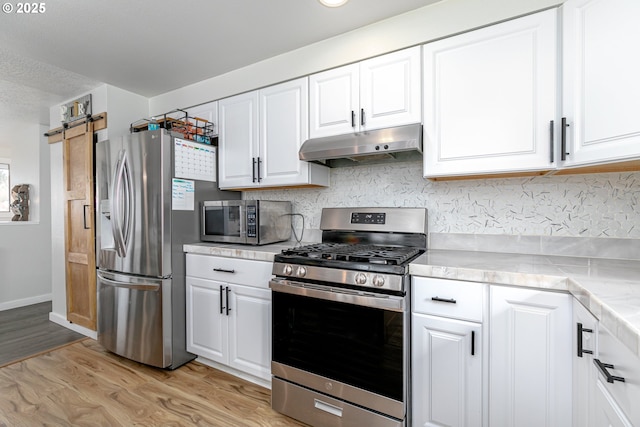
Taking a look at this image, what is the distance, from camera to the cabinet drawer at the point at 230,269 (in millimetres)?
1939

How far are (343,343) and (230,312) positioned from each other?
913 mm

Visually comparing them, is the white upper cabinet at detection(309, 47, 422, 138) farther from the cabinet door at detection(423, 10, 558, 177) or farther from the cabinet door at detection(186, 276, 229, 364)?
the cabinet door at detection(186, 276, 229, 364)

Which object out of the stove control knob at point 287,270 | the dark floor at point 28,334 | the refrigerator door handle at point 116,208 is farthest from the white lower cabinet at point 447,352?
the dark floor at point 28,334

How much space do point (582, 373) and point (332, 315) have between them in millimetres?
992

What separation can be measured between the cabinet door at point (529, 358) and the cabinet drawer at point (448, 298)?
61 millimetres

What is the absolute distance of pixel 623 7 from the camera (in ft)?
3.82

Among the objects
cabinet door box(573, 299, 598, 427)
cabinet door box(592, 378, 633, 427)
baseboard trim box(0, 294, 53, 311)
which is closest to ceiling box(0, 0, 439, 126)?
cabinet door box(573, 299, 598, 427)

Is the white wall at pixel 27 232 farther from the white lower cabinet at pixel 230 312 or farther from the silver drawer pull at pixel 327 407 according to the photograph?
the silver drawer pull at pixel 327 407

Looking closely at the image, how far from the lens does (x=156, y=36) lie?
2039 millimetres

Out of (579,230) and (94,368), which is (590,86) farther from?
(94,368)

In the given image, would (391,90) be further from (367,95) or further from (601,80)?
(601,80)

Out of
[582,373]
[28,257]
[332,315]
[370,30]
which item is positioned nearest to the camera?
[582,373]

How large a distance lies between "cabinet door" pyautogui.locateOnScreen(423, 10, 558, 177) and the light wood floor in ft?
5.83

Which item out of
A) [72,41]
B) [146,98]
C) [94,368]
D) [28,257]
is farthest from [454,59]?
[28,257]
